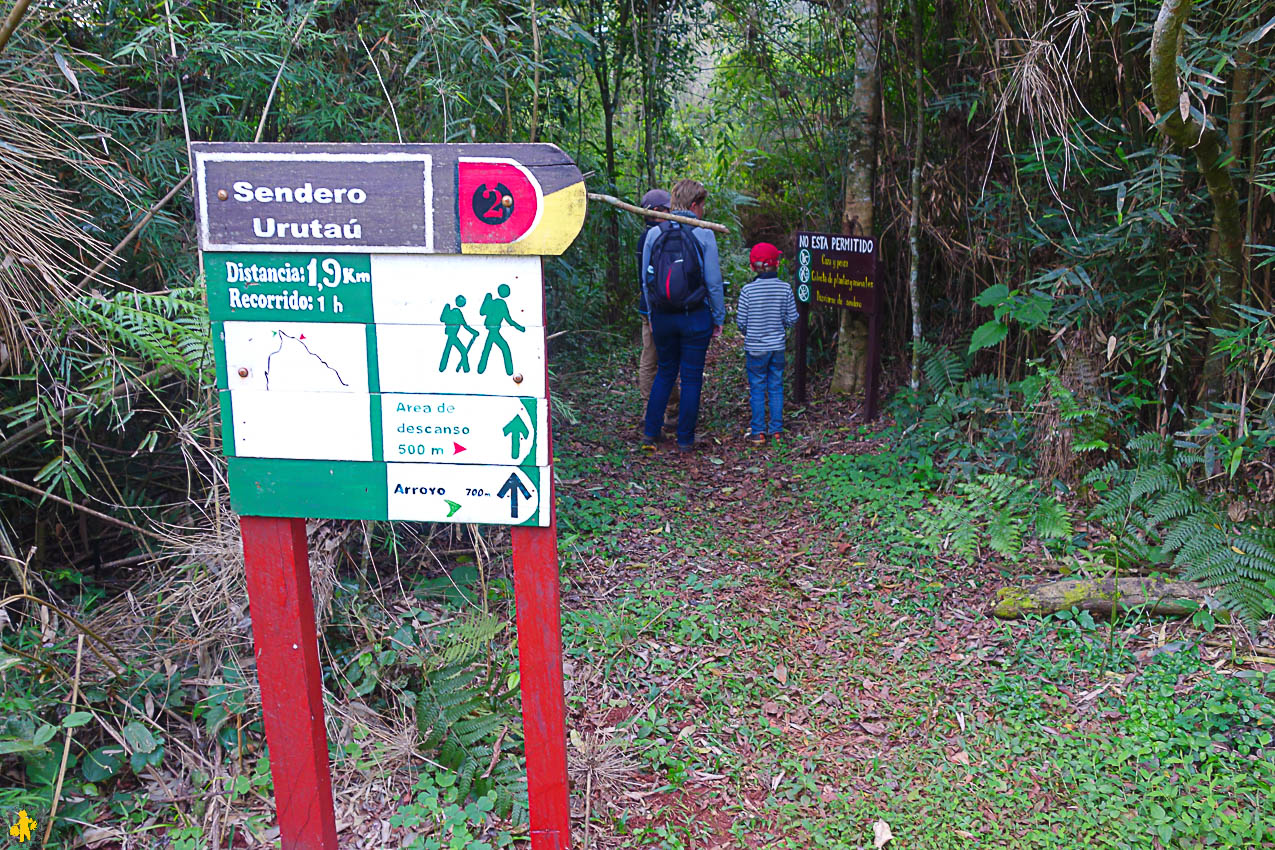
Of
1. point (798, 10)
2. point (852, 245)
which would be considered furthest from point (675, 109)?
point (852, 245)

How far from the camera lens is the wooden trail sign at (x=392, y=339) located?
2309 mm

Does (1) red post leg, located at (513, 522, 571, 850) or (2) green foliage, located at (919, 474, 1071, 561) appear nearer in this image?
(1) red post leg, located at (513, 522, 571, 850)

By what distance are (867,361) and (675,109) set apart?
5.22 m

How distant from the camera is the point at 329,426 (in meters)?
2.47

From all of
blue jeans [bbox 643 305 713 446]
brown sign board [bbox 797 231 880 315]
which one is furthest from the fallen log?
brown sign board [bbox 797 231 880 315]

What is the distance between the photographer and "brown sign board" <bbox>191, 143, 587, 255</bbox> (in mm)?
2268

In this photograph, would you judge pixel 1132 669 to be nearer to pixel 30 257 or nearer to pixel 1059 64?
pixel 1059 64

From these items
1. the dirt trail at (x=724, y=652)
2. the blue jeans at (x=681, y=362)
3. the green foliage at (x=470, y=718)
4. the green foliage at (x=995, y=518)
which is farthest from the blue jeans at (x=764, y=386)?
the green foliage at (x=470, y=718)

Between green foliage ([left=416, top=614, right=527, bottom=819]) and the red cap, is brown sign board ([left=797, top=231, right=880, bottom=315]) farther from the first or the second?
green foliage ([left=416, top=614, right=527, bottom=819])

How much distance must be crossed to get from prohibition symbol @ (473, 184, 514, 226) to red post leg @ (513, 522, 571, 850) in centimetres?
81

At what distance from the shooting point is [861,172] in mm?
6875

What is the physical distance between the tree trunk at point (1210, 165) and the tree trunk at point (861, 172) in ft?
8.91

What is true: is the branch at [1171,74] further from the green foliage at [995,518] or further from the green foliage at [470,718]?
the green foliage at [470,718]

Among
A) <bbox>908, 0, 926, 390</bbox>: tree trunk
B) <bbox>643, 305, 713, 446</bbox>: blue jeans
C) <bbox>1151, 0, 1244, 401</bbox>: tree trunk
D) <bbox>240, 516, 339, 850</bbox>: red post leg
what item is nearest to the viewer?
<bbox>240, 516, 339, 850</bbox>: red post leg
